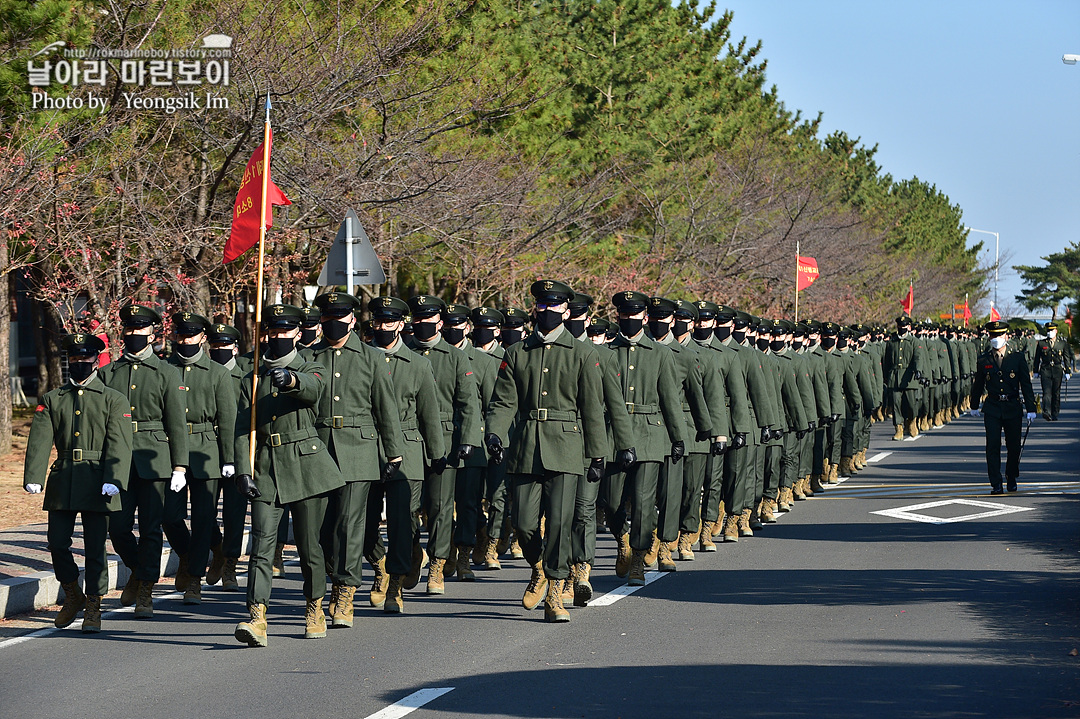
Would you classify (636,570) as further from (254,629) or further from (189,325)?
(189,325)

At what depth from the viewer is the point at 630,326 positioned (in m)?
10.6

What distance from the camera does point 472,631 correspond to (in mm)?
8727

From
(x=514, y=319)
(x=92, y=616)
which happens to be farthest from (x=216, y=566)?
(x=514, y=319)

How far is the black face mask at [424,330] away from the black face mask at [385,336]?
3.94 feet

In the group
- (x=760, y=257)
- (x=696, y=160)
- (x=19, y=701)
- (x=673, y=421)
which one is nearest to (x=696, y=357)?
(x=673, y=421)

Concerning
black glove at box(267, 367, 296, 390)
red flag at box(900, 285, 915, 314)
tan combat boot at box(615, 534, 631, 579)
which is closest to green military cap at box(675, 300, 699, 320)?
tan combat boot at box(615, 534, 631, 579)

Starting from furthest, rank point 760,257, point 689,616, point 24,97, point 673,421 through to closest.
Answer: point 760,257, point 24,97, point 673,421, point 689,616

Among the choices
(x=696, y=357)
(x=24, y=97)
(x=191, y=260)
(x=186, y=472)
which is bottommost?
(x=186, y=472)

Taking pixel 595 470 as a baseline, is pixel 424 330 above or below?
above

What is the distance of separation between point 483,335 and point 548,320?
8.69 ft

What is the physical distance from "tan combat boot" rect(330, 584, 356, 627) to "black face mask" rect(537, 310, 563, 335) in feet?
6.82

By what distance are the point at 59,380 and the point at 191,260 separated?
9.02m

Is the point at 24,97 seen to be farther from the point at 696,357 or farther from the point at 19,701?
the point at 19,701

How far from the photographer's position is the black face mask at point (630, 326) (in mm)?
10625
